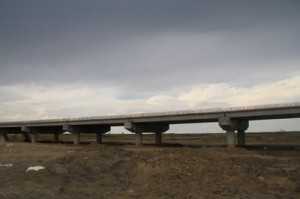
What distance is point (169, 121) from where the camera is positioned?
4888 cm

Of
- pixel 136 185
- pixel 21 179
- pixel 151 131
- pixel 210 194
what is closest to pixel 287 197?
pixel 210 194

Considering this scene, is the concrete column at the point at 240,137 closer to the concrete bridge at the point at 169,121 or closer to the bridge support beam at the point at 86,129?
the concrete bridge at the point at 169,121

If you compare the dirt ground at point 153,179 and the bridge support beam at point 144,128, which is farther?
the bridge support beam at point 144,128

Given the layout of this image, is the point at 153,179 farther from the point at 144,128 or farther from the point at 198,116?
the point at 144,128

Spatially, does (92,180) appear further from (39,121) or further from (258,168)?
(39,121)

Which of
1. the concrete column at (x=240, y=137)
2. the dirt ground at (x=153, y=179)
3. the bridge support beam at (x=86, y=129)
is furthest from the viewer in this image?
the bridge support beam at (x=86, y=129)

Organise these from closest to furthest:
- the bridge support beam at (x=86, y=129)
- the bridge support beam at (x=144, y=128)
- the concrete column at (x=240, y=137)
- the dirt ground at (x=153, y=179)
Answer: the dirt ground at (x=153, y=179) → the concrete column at (x=240, y=137) → the bridge support beam at (x=144, y=128) → the bridge support beam at (x=86, y=129)

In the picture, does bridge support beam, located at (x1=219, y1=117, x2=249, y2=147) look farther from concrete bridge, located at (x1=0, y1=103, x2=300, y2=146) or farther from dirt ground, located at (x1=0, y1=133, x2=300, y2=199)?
dirt ground, located at (x1=0, y1=133, x2=300, y2=199)

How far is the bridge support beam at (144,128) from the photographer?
5268cm

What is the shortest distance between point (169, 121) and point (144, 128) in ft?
19.4

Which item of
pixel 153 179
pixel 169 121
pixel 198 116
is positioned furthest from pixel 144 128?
pixel 153 179

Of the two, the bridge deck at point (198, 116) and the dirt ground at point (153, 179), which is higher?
the bridge deck at point (198, 116)

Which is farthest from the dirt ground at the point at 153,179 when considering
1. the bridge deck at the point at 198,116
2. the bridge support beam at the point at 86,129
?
the bridge support beam at the point at 86,129

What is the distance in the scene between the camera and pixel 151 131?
55188 mm
